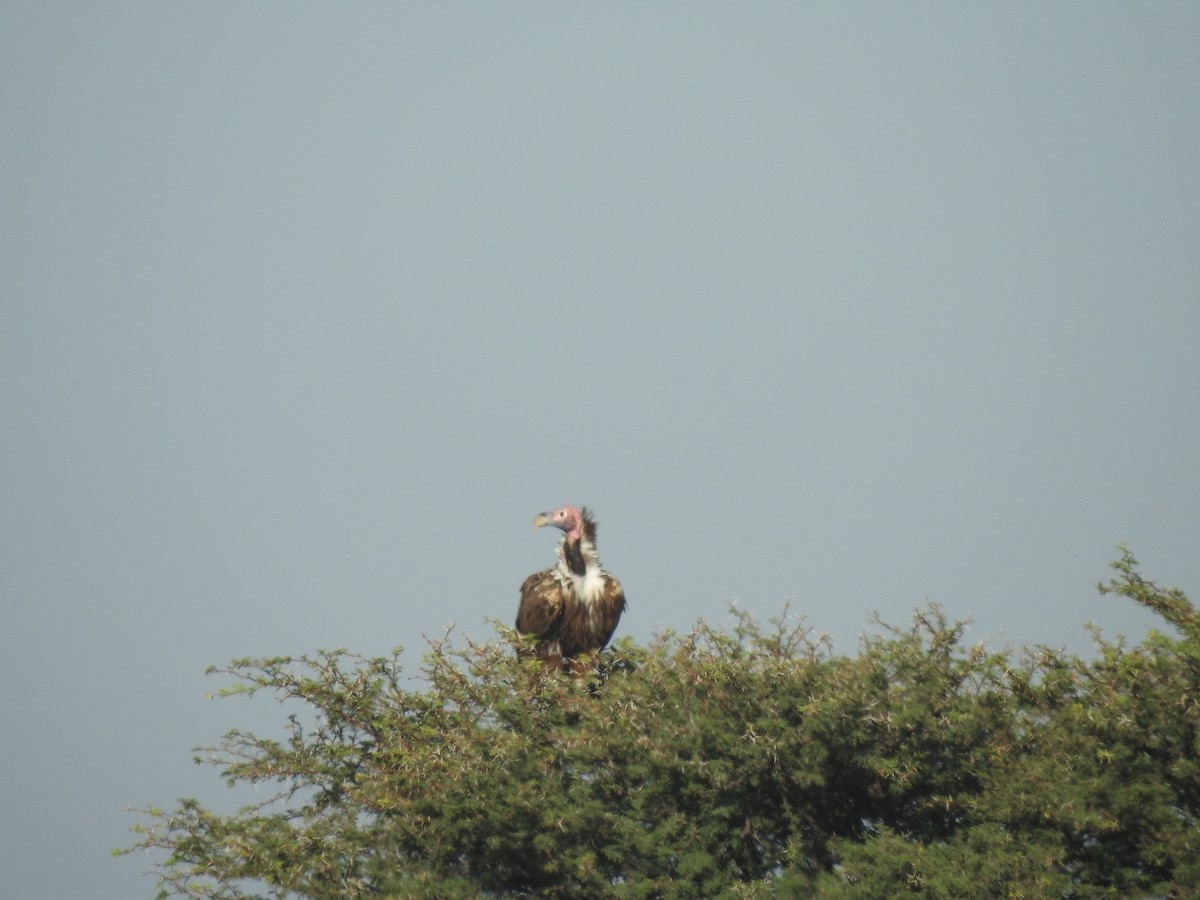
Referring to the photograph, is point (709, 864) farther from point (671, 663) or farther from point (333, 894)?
point (333, 894)

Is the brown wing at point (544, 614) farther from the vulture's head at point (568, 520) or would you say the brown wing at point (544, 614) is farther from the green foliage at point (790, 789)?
the green foliage at point (790, 789)

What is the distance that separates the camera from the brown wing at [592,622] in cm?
1611

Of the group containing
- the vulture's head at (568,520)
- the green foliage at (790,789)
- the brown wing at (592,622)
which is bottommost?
the green foliage at (790,789)

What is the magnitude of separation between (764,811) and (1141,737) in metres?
2.97

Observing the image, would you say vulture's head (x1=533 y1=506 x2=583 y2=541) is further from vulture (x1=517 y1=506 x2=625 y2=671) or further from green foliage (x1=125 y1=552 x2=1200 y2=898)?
green foliage (x1=125 y1=552 x2=1200 y2=898)

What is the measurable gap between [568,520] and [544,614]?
1438 mm

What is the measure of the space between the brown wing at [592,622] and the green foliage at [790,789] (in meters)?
3.57

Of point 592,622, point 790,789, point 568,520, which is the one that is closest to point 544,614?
point 592,622

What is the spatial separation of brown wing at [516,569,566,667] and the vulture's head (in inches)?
28.2

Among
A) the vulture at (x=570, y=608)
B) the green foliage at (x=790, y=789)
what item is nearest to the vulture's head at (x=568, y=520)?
the vulture at (x=570, y=608)

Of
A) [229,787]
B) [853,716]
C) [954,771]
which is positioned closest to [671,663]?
[853,716]

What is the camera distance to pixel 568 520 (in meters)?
17.0

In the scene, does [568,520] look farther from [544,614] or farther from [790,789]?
[790,789]

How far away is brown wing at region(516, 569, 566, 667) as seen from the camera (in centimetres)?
1603
